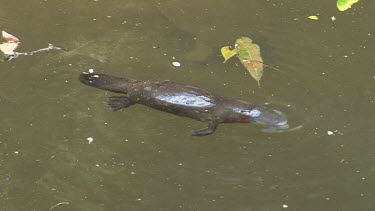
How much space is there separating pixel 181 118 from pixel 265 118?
56cm

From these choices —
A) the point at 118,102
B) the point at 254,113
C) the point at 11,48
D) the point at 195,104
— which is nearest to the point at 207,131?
the point at 195,104

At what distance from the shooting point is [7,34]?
4848 millimetres

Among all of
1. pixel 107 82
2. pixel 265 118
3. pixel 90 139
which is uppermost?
pixel 265 118

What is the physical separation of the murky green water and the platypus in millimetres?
57

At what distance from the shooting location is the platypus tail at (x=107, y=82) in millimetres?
4406

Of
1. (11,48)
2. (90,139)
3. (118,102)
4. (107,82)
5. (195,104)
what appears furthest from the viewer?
(11,48)

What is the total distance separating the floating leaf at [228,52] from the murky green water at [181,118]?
0.06 m

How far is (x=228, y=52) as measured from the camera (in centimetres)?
476

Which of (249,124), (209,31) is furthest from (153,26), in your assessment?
(249,124)

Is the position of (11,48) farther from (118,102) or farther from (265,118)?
(265,118)

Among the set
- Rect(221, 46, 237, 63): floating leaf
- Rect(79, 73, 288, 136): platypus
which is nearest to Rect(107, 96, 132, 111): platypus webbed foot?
Rect(79, 73, 288, 136): platypus

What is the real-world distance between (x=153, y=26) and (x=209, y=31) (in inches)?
17.6

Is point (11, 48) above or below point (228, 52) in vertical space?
below

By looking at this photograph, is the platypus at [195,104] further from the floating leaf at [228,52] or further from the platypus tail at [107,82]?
the floating leaf at [228,52]
